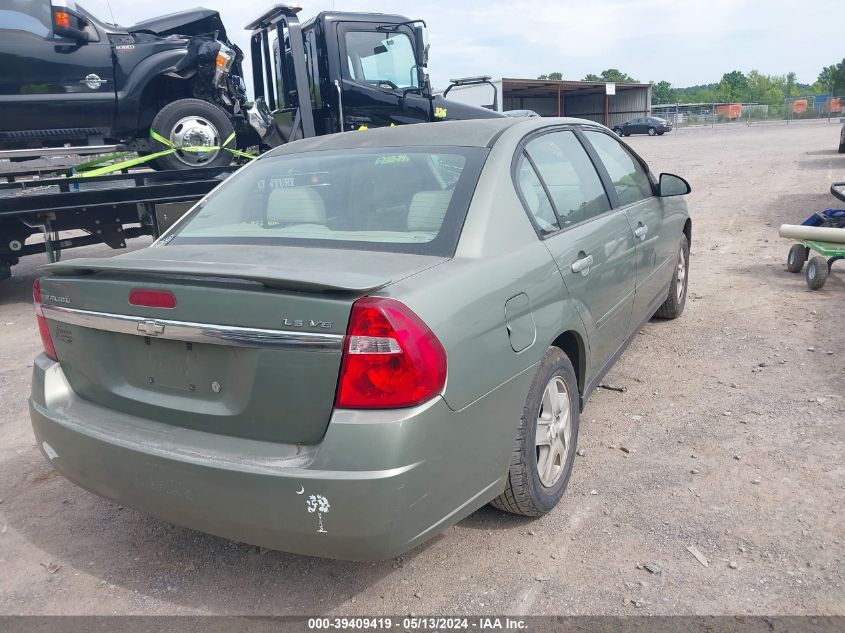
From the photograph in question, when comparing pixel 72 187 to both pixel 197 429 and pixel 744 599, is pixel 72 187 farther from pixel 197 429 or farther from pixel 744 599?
pixel 744 599

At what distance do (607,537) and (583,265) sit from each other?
1.17 m

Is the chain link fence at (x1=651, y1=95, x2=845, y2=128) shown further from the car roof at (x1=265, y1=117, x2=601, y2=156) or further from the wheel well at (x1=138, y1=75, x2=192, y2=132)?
the car roof at (x1=265, y1=117, x2=601, y2=156)

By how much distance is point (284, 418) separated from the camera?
2.20 meters

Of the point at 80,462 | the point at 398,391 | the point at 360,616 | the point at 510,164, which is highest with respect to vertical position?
the point at 510,164

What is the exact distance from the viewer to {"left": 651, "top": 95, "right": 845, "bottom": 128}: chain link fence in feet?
179

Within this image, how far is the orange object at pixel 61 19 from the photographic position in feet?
24.7

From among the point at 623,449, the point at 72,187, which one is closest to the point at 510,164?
the point at 623,449

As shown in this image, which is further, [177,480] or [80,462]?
[80,462]

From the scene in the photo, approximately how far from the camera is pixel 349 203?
299 cm

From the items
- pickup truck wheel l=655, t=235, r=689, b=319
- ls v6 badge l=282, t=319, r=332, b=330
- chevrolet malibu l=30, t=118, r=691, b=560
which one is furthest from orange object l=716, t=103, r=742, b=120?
ls v6 badge l=282, t=319, r=332, b=330

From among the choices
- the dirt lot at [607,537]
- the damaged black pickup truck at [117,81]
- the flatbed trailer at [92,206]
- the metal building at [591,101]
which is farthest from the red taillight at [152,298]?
the metal building at [591,101]

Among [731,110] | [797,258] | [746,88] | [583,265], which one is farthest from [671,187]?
[746,88]

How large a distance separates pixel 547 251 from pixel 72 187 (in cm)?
576

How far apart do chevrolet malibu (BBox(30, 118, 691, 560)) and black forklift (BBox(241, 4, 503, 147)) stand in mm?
5800
